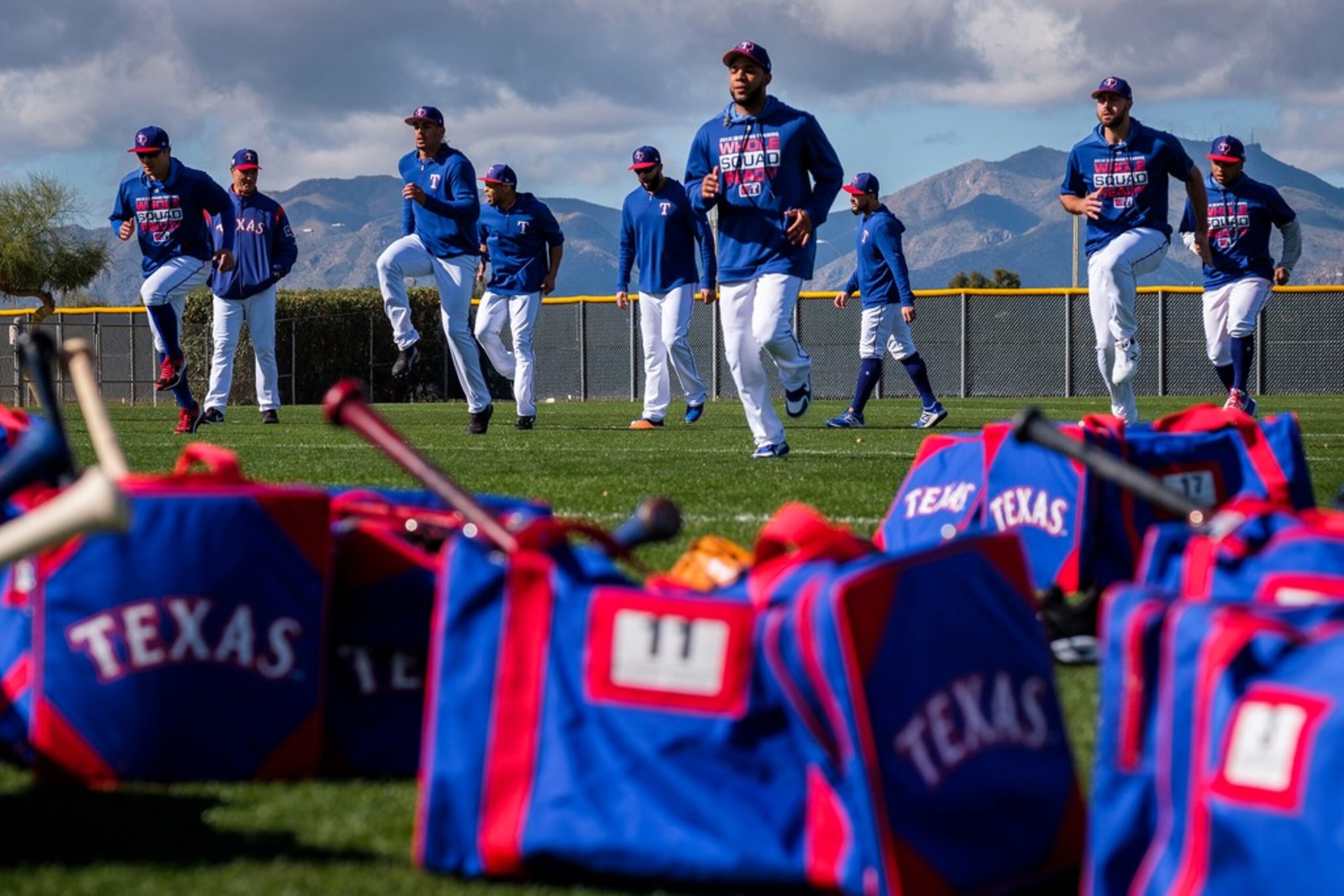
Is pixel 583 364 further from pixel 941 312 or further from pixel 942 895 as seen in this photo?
pixel 942 895

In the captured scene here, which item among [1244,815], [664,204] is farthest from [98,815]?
[664,204]

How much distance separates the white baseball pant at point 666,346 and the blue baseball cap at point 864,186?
170 centimetres

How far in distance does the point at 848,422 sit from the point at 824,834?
1311 cm

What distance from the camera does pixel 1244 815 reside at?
6.41 feet

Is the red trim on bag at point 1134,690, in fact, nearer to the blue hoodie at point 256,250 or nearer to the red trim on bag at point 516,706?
the red trim on bag at point 516,706

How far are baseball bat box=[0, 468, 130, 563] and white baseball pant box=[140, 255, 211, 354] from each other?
12612 mm

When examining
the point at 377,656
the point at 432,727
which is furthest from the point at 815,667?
the point at 377,656

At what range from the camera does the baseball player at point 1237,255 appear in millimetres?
14586

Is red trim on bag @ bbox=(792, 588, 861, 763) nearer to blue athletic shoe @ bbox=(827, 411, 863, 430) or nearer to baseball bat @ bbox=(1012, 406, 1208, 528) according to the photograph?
baseball bat @ bbox=(1012, 406, 1208, 528)

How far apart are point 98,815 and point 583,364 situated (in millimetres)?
33959

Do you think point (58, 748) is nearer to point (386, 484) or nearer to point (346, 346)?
point (386, 484)

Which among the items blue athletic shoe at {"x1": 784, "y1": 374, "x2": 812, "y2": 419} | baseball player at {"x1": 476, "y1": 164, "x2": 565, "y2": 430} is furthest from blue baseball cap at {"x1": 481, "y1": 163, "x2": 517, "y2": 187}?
blue athletic shoe at {"x1": 784, "y1": 374, "x2": 812, "y2": 419}

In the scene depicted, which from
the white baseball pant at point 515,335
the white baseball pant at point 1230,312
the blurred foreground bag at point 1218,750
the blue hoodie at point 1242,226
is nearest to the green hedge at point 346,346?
the white baseball pant at point 515,335

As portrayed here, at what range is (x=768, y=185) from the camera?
960 centimetres
